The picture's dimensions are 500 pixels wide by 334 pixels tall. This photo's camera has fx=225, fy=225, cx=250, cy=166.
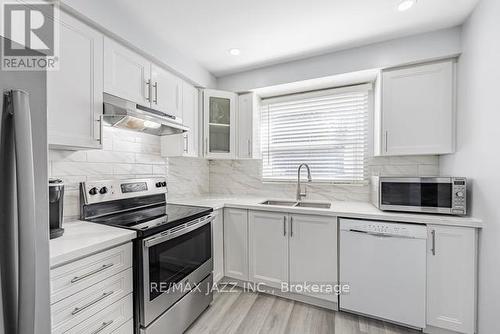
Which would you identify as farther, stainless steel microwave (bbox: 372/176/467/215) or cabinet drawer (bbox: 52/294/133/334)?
stainless steel microwave (bbox: 372/176/467/215)

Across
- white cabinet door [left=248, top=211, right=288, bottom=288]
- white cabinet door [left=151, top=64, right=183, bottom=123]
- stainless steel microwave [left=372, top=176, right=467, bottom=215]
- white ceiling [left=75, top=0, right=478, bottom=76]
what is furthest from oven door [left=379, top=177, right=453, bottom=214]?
white cabinet door [left=151, top=64, right=183, bottom=123]

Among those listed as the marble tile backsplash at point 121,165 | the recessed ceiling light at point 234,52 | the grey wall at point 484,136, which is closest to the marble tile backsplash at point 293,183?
the marble tile backsplash at point 121,165

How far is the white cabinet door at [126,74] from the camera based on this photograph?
1615 millimetres

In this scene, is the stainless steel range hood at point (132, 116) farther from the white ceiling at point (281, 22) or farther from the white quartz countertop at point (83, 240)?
the white quartz countertop at point (83, 240)

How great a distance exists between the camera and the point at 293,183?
2.78 metres

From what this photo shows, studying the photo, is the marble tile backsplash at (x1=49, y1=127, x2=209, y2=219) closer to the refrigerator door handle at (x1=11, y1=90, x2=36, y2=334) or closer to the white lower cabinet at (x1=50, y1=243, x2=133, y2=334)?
the white lower cabinet at (x1=50, y1=243, x2=133, y2=334)

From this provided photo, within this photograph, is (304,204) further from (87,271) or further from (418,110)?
(87,271)

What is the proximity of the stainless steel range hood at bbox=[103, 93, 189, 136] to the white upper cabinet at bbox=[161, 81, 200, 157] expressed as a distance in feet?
0.96

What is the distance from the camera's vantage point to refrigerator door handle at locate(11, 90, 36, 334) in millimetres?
663

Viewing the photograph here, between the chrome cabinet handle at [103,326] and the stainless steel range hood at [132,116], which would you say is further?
the stainless steel range hood at [132,116]

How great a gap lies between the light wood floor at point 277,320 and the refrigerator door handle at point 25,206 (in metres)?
1.39

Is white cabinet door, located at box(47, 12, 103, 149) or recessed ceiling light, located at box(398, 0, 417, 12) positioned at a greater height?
recessed ceiling light, located at box(398, 0, 417, 12)

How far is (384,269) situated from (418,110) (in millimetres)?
1364

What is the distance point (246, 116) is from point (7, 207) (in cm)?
227
